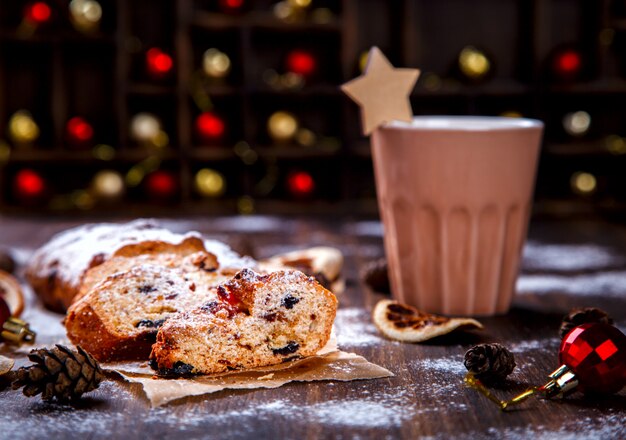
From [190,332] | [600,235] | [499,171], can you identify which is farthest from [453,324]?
[600,235]

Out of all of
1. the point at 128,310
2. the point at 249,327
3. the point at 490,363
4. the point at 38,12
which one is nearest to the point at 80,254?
the point at 128,310

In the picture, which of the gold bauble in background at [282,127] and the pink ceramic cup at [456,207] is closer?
the pink ceramic cup at [456,207]

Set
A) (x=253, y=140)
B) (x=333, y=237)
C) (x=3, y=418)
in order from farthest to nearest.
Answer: (x=253, y=140)
(x=333, y=237)
(x=3, y=418)

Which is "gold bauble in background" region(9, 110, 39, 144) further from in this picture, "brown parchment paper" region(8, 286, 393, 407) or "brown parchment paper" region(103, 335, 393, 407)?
"brown parchment paper" region(103, 335, 393, 407)

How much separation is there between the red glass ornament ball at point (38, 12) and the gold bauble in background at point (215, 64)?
0.69 meters

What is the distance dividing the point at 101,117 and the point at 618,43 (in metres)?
2.44

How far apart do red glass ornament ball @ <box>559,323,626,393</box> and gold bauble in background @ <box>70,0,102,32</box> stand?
2.94 metres

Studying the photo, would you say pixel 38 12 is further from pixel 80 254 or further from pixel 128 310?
pixel 128 310

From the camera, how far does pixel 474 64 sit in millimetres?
3623

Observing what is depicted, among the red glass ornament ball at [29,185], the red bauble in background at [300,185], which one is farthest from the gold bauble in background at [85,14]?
the red bauble in background at [300,185]

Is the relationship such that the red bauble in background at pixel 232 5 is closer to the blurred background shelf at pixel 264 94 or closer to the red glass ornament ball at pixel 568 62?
the blurred background shelf at pixel 264 94

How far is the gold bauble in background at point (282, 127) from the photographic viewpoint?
3617 millimetres

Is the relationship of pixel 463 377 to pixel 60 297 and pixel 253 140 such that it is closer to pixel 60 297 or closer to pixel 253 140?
pixel 60 297

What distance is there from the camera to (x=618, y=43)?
155 inches
